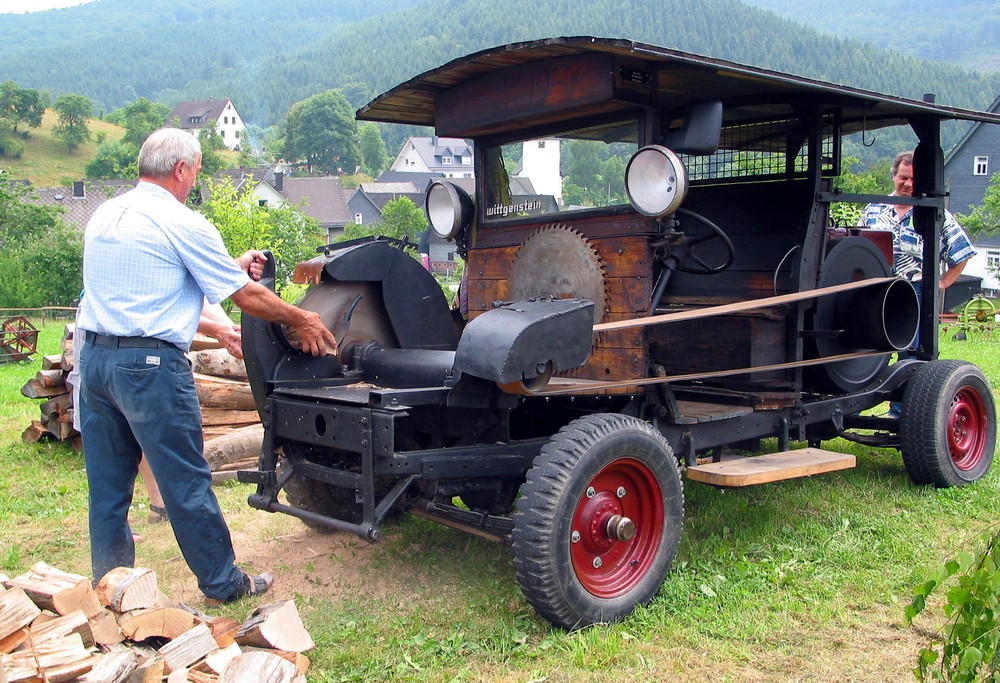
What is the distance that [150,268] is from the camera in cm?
396

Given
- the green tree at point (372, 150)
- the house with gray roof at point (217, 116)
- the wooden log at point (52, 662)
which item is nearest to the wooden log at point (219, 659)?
the wooden log at point (52, 662)

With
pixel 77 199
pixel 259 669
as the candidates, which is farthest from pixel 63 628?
pixel 77 199

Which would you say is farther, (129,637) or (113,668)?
(129,637)

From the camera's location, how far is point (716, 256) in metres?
6.30

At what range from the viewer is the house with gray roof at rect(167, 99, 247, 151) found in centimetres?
15600

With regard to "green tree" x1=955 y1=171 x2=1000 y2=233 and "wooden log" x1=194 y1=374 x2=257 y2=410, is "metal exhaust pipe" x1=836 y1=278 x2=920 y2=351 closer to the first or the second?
"wooden log" x1=194 y1=374 x2=257 y2=410

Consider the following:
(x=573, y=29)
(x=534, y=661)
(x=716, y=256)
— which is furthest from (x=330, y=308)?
(x=573, y=29)

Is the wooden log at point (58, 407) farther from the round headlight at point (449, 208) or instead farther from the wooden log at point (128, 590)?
the wooden log at point (128, 590)

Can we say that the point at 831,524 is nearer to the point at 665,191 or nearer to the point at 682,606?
the point at 682,606

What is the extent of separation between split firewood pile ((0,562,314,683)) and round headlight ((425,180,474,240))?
2.76 m

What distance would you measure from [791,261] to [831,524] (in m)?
1.59

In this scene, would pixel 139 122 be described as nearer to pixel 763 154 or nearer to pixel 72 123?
pixel 72 123

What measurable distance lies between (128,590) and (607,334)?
2531 mm

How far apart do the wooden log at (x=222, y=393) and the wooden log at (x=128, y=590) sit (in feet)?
11.6
